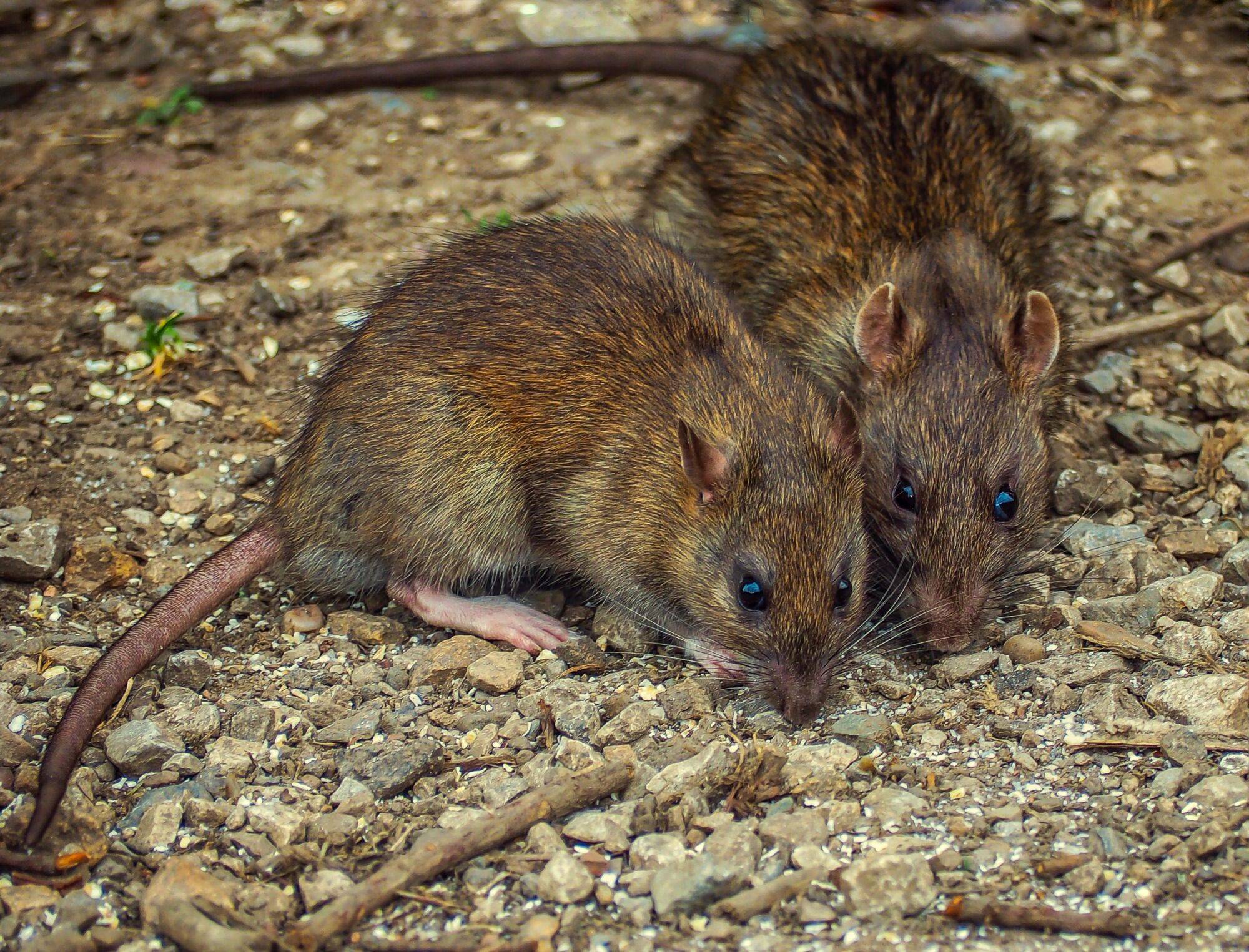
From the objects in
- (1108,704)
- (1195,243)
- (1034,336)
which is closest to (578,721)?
(1108,704)

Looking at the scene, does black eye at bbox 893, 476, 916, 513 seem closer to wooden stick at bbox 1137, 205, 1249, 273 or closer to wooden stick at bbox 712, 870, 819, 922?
wooden stick at bbox 712, 870, 819, 922

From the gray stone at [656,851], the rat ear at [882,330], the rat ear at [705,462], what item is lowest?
the gray stone at [656,851]

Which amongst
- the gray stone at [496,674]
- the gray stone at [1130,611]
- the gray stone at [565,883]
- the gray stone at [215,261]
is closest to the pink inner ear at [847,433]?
the gray stone at [1130,611]

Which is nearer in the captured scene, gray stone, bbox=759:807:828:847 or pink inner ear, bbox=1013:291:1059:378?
gray stone, bbox=759:807:828:847

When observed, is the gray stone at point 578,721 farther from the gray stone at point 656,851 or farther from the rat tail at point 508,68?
the rat tail at point 508,68

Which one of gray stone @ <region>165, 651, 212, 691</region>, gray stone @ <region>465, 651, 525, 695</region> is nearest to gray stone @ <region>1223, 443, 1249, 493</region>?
gray stone @ <region>465, 651, 525, 695</region>

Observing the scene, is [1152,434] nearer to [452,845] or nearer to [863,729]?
[863,729]

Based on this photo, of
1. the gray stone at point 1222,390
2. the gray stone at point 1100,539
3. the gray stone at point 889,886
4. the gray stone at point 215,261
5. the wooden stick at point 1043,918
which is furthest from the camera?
the gray stone at point 215,261
